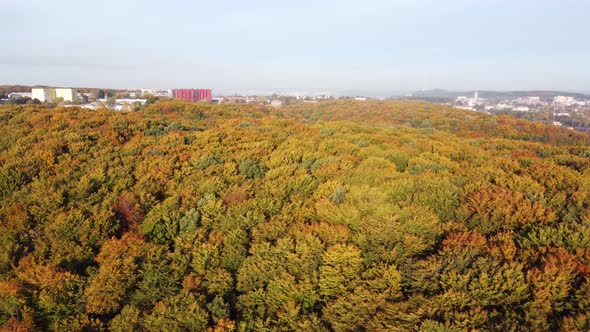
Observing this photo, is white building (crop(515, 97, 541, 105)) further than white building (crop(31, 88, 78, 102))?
Yes

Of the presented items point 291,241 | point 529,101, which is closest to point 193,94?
point 291,241

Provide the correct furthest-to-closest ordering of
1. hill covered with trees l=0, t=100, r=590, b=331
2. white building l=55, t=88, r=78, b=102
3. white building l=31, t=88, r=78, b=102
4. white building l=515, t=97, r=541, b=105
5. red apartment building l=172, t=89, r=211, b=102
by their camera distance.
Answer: white building l=515, t=97, r=541, b=105, red apartment building l=172, t=89, r=211, b=102, white building l=55, t=88, r=78, b=102, white building l=31, t=88, r=78, b=102, hill covered with trees l=0, t=100, r=590, b=331

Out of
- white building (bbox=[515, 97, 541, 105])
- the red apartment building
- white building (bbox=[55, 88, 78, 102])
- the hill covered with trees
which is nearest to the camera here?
the hill covered with trees

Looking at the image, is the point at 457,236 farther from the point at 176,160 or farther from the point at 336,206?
the point at 176,160

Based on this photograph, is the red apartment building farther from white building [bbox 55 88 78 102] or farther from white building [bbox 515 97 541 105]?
white building [bbox 515 97 541 105]

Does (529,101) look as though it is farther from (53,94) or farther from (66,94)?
(53,94)

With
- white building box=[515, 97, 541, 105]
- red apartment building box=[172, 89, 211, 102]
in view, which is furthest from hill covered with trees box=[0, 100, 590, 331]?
white building box=[515, 97, 541, 105]

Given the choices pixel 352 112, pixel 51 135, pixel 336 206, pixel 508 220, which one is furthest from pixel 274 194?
pixel 352 112

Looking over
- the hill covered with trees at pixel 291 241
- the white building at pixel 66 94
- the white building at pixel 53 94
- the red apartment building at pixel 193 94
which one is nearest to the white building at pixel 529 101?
the red apartment building at pixel 193 94
